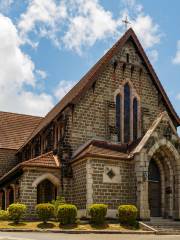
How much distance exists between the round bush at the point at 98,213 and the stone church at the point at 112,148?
1.95m

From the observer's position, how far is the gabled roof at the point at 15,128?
42.9 m

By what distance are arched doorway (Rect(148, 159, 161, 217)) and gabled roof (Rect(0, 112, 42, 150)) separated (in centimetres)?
1723

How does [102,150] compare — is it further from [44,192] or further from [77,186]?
[44,192]

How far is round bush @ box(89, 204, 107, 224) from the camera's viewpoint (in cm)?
2359

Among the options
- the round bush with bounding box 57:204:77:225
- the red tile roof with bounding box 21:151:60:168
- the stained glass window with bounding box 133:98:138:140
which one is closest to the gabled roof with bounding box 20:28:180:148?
the stained glass window with bounding box 133:98:138:140

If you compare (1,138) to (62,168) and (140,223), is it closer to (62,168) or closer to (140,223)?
(62,168)

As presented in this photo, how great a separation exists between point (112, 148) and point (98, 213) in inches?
232

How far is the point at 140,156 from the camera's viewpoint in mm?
26281

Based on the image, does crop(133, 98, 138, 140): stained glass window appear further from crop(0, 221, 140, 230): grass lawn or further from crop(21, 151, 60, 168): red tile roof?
crop(0, 221, 140, 230): grass lawn

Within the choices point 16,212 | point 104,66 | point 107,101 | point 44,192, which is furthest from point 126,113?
point 16,212

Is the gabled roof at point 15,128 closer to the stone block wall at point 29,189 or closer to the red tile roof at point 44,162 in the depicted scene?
the red tile roof at point 44,162

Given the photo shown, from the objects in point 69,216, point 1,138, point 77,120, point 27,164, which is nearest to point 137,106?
point 77,120

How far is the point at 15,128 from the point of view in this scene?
147ft

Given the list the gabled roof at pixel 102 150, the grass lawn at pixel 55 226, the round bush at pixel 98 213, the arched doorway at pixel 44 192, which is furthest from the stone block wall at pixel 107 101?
the grass lawn at pixel 55 226
